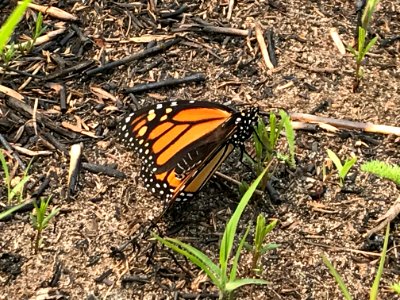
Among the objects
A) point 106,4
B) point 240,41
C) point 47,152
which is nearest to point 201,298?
point 47,152

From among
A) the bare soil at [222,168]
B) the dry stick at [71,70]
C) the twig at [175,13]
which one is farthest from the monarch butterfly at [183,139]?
the twig at [175,13]

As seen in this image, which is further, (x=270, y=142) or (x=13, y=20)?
(x=270, y=142)

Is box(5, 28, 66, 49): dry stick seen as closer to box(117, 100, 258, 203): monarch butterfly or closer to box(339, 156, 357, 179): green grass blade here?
box(117, 100, 258, 203): monarch butterfly

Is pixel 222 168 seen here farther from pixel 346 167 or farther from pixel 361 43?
pixel 361 43

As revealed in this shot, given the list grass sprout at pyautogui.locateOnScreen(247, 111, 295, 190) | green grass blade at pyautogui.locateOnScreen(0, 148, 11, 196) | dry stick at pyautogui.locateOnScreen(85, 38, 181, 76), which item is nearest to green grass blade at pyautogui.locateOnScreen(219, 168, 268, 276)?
grass sprout at pyautogui.locateOnScreen(247, 111, 295, 190)

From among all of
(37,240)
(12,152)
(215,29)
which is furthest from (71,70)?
(37,240)

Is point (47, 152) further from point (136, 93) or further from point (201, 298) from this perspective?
point (201, 298)
